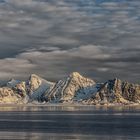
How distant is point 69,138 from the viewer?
339 ft

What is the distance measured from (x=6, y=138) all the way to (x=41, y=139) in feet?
25.1

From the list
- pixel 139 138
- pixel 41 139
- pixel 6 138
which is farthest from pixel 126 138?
pixel 6 138

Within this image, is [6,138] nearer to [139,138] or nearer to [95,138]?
[95,138]

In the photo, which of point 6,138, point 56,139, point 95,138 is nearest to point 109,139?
point 95,138

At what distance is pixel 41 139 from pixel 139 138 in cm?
2078

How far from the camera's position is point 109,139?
10100cm

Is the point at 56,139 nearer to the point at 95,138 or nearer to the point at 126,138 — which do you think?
the point at 95,138

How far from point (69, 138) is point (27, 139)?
9.06 m

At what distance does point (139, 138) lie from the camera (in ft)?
337

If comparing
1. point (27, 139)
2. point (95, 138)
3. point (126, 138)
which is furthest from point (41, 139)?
point (126, 138)

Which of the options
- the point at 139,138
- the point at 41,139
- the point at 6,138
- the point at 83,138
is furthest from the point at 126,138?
the point at 6,138

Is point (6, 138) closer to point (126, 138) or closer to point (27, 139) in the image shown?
point (27, 139)

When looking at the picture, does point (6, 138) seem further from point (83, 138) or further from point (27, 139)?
point (83, 138)

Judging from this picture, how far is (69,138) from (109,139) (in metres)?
8.71
